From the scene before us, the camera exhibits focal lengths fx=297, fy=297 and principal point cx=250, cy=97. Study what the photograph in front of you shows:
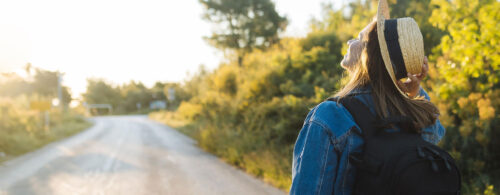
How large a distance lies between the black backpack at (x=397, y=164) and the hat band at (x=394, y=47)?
0.21 m

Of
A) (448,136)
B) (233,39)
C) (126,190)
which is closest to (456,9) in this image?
(448,136)

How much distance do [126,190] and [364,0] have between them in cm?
1449

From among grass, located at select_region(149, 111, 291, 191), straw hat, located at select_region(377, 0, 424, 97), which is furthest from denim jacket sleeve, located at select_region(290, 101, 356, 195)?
grass, located at select_region(149, 111, 291, 191)

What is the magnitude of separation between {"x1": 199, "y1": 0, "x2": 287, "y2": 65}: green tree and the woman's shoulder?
18.6m

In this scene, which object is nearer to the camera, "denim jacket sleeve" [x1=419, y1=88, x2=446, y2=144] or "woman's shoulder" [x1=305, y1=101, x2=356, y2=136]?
"woman's shoulder" [x1=305, y1=101, x2=356, y2=136]

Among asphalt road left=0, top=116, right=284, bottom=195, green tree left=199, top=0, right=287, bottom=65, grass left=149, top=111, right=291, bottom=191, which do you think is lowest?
asphalt road left=0, top=116, right=284, bottom=195

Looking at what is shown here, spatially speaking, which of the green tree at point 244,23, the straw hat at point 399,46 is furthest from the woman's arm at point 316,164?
the green tree at point 244,23

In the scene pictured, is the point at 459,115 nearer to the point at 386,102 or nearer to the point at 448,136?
the point at 448,136

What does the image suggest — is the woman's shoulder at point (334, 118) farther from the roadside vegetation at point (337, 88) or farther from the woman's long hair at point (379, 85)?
the roadside vegetation at point (337, 88)

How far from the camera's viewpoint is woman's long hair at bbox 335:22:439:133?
1.18 meters

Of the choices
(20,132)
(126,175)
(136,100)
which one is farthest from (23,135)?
(136,100)

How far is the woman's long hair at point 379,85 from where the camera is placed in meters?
1.18

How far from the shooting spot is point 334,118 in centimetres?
113

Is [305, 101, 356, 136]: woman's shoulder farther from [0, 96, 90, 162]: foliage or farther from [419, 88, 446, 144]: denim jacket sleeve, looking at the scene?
[0, 96, 90, 162]: foliage
